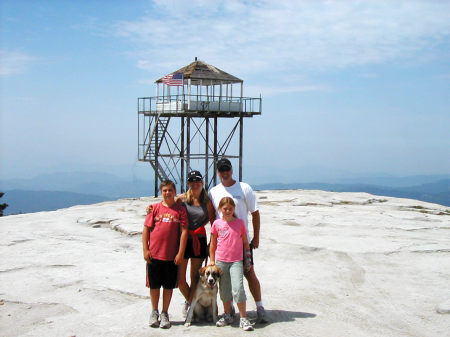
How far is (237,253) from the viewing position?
23.5 feet

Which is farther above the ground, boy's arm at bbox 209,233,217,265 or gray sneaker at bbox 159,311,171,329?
boy's arm at bbox 209,233,217,265

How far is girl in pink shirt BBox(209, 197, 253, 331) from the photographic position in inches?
279

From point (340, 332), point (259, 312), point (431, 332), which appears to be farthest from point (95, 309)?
point (431, 332)

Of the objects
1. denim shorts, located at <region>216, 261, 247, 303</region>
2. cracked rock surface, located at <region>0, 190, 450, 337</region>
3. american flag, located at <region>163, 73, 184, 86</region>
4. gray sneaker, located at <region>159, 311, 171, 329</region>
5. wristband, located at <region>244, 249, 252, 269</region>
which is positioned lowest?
cracked rock surface, located at <region>0, 190, 450, 337</region>

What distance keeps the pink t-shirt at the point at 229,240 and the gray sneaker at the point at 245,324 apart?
0.75m

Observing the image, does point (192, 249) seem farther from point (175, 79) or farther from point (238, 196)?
point (175, 79)

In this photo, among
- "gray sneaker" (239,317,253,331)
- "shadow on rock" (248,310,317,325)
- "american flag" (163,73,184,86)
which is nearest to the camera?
"gray sneaker" (239,317,253,331)

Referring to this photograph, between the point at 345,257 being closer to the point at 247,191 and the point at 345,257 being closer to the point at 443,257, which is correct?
the point at 443,257

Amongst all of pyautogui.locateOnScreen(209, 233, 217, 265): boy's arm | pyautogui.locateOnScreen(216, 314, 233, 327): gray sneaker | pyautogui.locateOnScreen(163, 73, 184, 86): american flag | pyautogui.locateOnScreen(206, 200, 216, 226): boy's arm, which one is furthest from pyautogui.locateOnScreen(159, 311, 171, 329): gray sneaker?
pyautogui.locateOnScreen(163, 73, 184, 86): american flag

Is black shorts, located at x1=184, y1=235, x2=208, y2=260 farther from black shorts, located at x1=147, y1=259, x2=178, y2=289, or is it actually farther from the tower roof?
the tower roof

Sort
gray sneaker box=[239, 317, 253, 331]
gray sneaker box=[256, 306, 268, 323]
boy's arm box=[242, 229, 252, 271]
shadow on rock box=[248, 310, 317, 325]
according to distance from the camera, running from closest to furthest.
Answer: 1. gray sneaker box=[239, 317, 253, 331]
2. boy's arm box=[242, 229, 252, 271]
3. gray sneaker box=[256, 306, 268, 323]
4. shadow on rock box=[248, 310, 317, 325]

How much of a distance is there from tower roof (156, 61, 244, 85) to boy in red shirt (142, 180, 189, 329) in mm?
21242

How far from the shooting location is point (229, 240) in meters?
7.16

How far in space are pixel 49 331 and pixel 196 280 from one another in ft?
6.72
